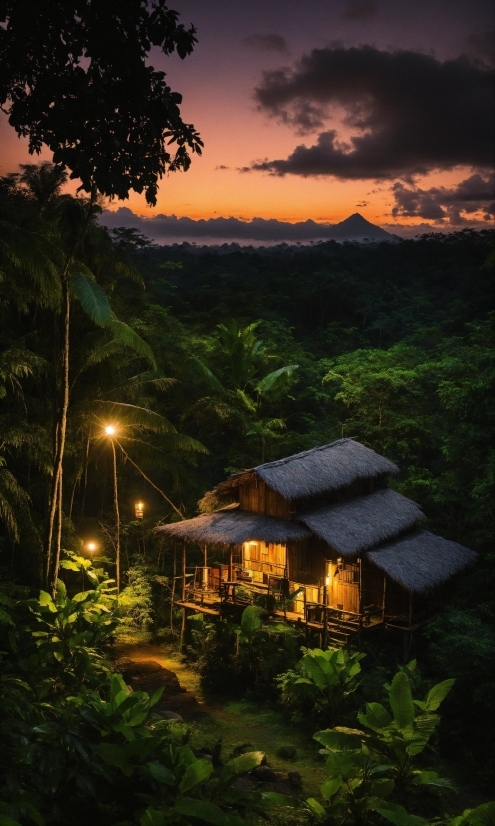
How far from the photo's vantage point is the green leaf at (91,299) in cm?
1130

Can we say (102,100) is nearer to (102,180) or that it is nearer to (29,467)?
(102,180)

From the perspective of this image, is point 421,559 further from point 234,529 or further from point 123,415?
point 123,415

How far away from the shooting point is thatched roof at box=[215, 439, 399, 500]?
48.7 feet

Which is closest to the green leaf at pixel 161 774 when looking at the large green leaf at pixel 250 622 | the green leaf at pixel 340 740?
the green leaf at pixel 340 740

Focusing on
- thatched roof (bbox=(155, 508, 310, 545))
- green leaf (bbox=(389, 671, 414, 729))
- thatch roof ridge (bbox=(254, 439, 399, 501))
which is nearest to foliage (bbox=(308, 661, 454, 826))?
green leaf (bbox=(389, 671, 414, 729))

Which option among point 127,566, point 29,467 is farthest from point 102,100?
point 127,566

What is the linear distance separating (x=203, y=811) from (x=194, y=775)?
0.65 meters

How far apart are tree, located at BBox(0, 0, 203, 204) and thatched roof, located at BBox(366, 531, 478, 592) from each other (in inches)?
414

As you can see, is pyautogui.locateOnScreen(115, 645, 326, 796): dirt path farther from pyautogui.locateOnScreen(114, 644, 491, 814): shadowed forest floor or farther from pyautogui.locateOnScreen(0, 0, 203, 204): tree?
pyautogui.locateOnScreen(0, 0, 203, 204): tree

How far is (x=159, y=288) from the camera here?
88.7ft

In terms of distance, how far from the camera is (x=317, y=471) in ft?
51.9

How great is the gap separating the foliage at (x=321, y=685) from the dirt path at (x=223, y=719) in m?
0.41

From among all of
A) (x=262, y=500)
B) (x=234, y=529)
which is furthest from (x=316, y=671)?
(x=262, y=500)

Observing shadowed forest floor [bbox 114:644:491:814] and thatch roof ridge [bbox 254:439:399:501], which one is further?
thatch roof ridge [bbox 254:439:399:501]
